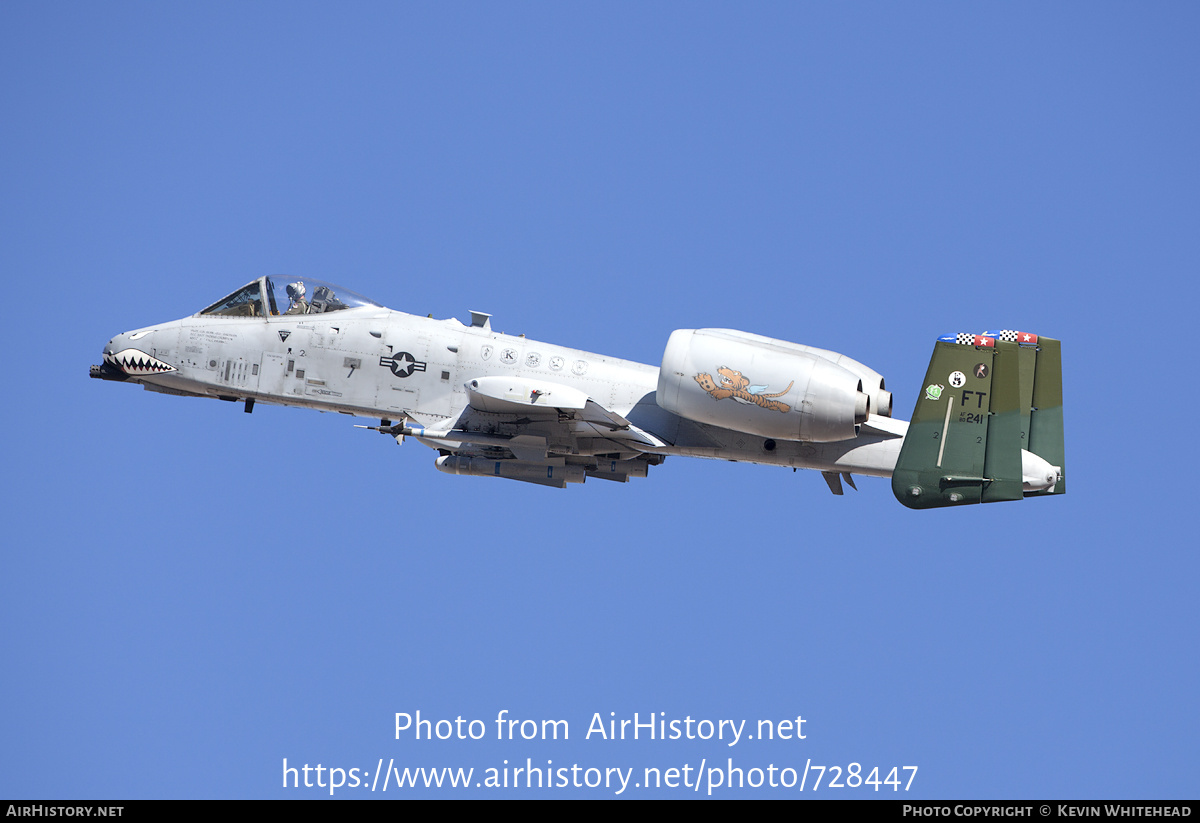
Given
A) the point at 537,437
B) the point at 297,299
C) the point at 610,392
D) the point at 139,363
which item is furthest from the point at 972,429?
the point at 139,363

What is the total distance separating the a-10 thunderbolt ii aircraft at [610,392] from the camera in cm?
2267

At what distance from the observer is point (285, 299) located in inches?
1032

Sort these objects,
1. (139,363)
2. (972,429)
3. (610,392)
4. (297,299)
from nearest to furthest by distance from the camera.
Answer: (972,429) → (610,392) → (297,299) → (139,363)

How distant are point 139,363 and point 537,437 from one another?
7482 millimetres

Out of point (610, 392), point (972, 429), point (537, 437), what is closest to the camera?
point (972, 429)

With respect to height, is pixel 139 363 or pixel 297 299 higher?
pixel 297 299

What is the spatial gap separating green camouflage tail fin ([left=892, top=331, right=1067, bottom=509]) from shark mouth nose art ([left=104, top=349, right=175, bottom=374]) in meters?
12.8

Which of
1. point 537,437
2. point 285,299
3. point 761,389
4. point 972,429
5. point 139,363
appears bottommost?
point 537,437

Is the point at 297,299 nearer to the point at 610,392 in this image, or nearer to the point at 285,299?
the point at 285,299

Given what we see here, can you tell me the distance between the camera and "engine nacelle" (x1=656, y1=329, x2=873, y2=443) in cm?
2259

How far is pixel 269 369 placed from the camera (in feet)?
85.0
